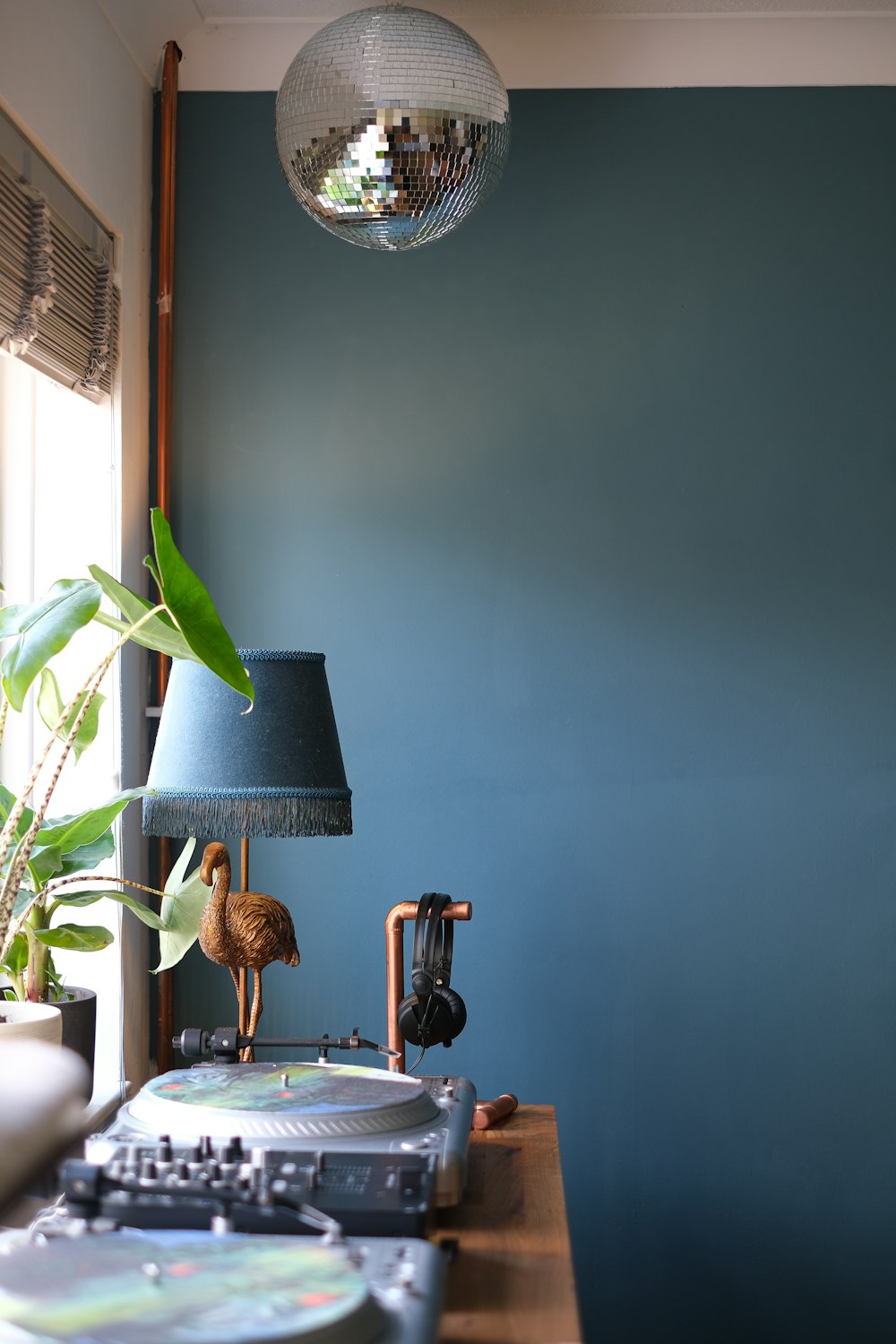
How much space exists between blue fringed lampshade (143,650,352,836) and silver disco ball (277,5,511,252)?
0.78 metres

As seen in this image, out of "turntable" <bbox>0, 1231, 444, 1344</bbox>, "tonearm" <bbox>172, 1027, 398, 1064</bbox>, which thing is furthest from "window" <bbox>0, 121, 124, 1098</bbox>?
"turntable" <bbox>0, 1231, 444, 1344</bbox>

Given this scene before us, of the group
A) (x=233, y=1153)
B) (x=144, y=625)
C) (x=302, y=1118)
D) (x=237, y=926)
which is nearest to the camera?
(x=233, y=1153)

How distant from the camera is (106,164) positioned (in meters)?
2.19

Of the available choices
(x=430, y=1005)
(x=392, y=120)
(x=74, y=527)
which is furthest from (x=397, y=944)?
(x=392, y=120)

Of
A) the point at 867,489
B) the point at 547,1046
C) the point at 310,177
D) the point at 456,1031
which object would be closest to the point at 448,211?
the point at 310,177

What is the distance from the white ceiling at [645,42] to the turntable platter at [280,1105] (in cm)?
187

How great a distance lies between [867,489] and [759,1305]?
4.98 feet

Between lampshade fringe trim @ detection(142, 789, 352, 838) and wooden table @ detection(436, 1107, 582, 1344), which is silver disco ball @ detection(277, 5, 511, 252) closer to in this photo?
lampshade fringe trim @ detection(142, 789, 352, 838)

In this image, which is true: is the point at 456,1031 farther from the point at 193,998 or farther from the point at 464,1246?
the point at 193,998

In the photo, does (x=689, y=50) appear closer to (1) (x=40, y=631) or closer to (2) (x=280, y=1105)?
(1) (x=40, y=631)

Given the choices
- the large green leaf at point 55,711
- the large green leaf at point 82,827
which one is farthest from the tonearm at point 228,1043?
the large green leaf at point 55,711

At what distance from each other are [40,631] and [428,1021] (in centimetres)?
70

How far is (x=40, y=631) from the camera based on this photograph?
4.53ft

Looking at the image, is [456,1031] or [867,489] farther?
[867,489]
